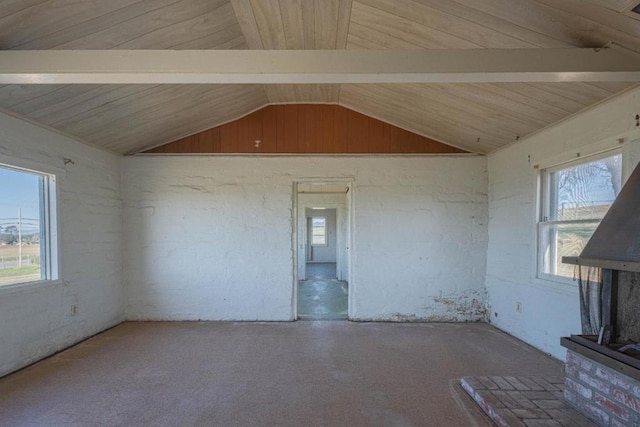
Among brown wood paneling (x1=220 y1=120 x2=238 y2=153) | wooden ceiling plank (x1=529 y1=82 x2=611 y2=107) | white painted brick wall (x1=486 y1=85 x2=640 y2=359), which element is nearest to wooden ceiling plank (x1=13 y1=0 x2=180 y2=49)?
brown wood paneling (x1=220 y1=120 x2=238 y2=153)

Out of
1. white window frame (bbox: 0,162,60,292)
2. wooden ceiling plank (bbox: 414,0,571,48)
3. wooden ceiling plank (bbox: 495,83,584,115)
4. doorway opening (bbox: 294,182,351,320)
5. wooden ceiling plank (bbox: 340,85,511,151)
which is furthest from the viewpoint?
doorway opening (bbox: 294,182,351,320)

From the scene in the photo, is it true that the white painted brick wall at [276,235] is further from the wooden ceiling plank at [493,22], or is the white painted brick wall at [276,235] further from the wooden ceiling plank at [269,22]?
the wooden ceiling plank at [493,22]

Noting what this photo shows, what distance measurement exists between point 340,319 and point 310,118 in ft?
9.26

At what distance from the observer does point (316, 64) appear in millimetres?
2045

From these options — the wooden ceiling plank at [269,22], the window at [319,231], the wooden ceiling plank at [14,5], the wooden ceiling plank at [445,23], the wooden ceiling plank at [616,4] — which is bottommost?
the window at [319,231]

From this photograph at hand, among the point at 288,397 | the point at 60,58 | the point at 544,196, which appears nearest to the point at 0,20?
the point at 60,58

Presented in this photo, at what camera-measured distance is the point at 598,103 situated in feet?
9.01

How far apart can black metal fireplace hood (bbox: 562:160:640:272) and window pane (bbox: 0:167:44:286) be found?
4.62 m

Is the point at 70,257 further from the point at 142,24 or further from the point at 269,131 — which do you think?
the point at 269,131

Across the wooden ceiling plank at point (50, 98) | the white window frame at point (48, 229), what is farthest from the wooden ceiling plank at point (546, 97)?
the white window frame at point (48, 229)

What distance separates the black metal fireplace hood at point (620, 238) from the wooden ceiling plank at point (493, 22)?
1.05 metres

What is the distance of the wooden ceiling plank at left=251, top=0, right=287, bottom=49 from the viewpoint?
245 cm

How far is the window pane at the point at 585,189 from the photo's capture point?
275 cm

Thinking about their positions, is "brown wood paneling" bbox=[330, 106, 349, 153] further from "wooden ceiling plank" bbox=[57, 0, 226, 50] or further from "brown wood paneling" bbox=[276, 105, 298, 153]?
"wooden ceiling plank" bbox=[57, 0, 226, 50]
